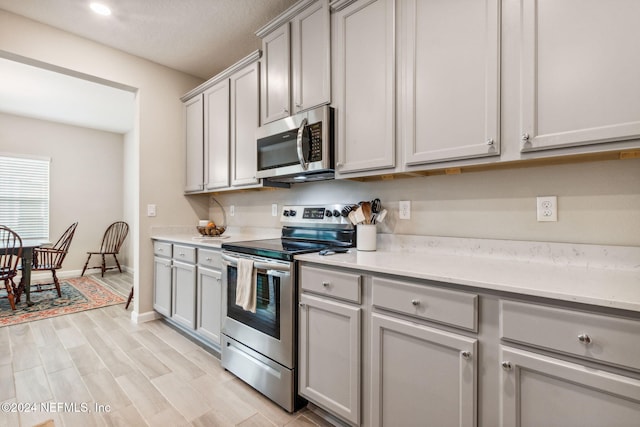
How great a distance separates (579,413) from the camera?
961 mm

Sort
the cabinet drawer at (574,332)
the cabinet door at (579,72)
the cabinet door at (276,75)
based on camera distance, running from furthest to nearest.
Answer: the cabinet door at (276,75), the cabinet door at (579,72), the cabinet drawer at (574,332)

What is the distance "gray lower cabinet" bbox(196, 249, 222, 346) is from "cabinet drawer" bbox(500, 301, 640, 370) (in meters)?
1.95

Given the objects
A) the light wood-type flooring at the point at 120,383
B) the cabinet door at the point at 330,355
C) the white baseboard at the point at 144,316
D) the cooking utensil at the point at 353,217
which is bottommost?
the light wood-type flooring at the point at 120,383

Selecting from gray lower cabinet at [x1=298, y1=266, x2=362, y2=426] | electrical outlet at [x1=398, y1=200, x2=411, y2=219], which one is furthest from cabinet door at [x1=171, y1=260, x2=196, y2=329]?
electrical outlet at [x1=398, y1=200, x2=411, y2=219]

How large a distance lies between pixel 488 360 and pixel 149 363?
7.65ft

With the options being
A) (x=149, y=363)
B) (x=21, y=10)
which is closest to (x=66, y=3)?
(x=21, y=10)

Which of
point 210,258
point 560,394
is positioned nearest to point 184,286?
point 210,258

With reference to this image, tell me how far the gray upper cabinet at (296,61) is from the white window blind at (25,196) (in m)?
4.93

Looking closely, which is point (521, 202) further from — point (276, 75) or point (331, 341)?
point (276, 75)

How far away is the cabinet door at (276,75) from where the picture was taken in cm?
230

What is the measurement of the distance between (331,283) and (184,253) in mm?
1752

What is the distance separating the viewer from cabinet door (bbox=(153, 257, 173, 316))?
301 centimetres

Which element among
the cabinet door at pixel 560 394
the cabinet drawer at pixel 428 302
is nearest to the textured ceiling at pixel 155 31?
the cabinet drawer at pixel 428 302

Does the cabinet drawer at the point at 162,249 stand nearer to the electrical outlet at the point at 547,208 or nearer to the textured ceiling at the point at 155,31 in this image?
the textured ceiling at the point at 155,31
